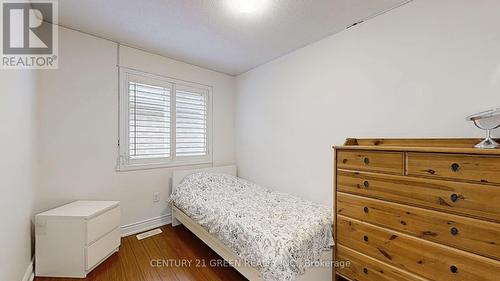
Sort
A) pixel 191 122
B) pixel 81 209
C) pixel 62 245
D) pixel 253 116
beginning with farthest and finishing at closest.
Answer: pixel 253 116, pixel 191 122, pixel 81 209, pixel 62 245

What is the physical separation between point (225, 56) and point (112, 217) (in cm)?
241

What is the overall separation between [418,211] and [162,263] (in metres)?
2.28

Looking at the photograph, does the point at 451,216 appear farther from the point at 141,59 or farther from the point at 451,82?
the point at 141,59

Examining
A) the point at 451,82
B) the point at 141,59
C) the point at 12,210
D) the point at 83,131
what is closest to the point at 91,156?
the point at 83,131

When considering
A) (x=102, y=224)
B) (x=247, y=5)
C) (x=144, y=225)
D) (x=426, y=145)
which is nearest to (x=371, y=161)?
(x=426, y=145)

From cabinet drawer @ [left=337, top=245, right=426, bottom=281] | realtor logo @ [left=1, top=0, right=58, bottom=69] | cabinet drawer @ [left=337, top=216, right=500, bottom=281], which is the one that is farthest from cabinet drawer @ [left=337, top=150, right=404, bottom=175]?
realtor logo @ [left=1, top=0, right=58, bottom=69]

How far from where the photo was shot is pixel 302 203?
2273 mm

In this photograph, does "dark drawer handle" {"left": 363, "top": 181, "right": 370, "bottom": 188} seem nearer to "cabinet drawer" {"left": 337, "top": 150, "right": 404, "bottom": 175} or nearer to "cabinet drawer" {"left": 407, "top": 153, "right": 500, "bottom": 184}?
"cabinet drawer" {"left": 337, "top": 150, "right": 404, "bottom": 175}

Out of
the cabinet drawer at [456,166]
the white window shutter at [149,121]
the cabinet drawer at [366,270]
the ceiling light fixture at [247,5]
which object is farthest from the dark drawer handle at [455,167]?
the white window shutter at [149,121]

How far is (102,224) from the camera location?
2.04m

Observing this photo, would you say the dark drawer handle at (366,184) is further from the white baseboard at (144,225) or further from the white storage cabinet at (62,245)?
the white baseboard at (144,225)

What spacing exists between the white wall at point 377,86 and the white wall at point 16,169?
2.56 metres

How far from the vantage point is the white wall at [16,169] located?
1.31m

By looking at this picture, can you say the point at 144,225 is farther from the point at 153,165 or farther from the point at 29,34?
the point at 29,34
